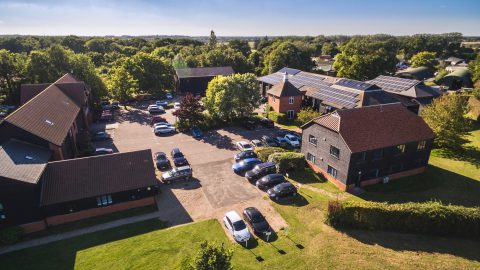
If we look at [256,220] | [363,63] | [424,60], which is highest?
[363,63]

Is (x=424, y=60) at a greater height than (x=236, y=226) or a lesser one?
greater

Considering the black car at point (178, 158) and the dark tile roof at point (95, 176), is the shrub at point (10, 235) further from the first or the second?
the black car at point (178, 158)

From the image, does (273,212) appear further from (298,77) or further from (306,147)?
(298,77)

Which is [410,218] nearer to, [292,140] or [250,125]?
[292,140]

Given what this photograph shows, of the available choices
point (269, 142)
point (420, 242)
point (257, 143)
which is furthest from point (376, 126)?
point (257, 143)

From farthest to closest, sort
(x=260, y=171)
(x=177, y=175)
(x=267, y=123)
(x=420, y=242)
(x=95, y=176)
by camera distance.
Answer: (x=267, y=123) → (x=260, y=171) → (x=177, y=175) → (x=95, y=176) → (x=420, y=242)

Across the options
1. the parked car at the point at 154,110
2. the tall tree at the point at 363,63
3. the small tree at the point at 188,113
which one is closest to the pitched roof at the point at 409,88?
the tall tree at the point at 363,63

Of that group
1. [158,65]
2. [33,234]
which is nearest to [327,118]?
[33,234]
